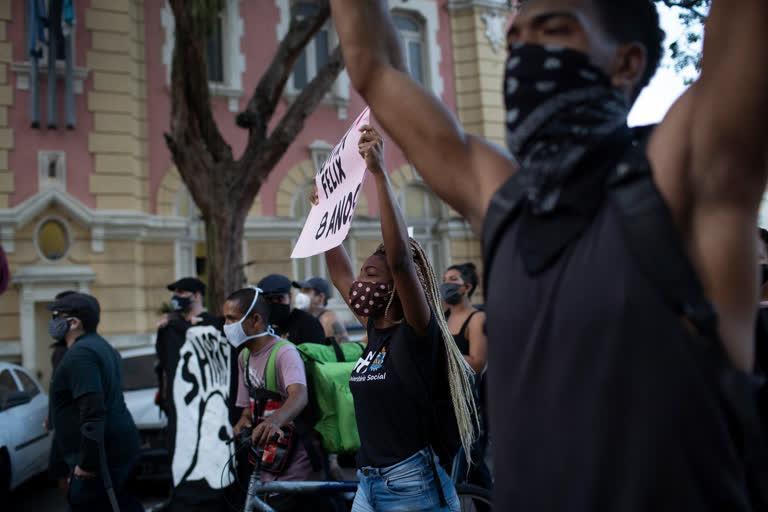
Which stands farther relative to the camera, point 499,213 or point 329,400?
point 329,400

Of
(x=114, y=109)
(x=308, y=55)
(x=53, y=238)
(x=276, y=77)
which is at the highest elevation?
(x=308, y=55)

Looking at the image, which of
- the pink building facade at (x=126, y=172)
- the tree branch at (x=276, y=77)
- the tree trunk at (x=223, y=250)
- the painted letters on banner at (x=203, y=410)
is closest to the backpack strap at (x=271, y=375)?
the painted letters on banner at (x=203, y=410)

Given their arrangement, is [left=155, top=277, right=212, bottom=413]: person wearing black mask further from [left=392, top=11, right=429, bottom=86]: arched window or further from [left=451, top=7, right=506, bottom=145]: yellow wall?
[left=392, top=11, right=429, bottom=86]: arched window

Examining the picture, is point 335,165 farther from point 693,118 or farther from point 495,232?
point 693,118

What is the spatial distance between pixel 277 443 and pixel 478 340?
197cm

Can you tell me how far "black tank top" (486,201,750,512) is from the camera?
3.06ft

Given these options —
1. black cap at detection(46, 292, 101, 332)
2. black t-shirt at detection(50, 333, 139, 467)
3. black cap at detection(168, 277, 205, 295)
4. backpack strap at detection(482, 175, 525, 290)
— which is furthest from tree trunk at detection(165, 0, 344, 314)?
backpack strap at detection(482, 175, 525, 290)

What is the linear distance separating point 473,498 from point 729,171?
2961mm

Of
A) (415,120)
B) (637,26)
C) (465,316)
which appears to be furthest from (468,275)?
(637,26)

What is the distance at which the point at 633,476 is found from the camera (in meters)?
0.94

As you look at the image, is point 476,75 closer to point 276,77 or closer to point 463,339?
point 276,77

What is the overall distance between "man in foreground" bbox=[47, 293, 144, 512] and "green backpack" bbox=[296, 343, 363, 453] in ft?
5.37

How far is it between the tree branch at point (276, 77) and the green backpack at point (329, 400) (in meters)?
5.36

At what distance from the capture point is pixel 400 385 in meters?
2.72
